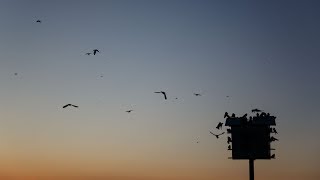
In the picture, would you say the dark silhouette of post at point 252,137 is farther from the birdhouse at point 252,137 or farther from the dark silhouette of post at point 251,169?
the dark silhouette of post at point 251,169

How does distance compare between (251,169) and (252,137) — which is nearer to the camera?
(252,137)

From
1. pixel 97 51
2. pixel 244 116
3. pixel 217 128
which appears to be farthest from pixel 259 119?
pixel 97 51

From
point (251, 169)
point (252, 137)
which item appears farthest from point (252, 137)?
point (251, 169)

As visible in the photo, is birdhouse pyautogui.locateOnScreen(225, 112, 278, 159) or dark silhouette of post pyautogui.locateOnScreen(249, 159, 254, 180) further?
dark silhouette of post pyautogui.locateOnScreen(249, 159, 254, 180)

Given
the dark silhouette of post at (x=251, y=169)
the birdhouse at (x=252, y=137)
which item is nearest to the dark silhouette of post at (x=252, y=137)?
the birdhouse at (x=252, y=137)

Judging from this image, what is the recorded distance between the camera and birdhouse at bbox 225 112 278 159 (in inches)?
3893

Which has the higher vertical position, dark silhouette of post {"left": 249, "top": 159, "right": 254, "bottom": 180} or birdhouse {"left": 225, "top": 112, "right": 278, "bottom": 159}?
birdhouse {"left": 225, "top": 112, "right": 278, "bottom": 159}

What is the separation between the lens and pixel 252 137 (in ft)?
325

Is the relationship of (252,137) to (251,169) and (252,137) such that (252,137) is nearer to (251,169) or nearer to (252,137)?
(252,137)

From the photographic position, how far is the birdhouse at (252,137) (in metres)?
98.9

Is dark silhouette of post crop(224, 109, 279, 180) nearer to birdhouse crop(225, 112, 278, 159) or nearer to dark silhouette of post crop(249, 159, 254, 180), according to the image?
birdhouse crop(225, 112, 278, 159)

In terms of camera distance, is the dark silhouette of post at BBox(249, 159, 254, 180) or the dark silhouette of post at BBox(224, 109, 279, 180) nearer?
the dark silhouette of post at BBox(224, 109, 279, 180)

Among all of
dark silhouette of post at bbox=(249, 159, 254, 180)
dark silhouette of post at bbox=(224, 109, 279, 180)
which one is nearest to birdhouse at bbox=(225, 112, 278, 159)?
dark silhouette of post at bbox=(224, 109, 279, 180)

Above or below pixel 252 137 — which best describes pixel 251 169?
below
